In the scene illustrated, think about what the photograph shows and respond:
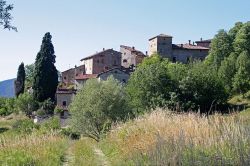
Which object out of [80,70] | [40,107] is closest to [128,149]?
[40,107]

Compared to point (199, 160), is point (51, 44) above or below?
above

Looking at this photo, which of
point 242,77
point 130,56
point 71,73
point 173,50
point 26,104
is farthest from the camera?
point 71,73

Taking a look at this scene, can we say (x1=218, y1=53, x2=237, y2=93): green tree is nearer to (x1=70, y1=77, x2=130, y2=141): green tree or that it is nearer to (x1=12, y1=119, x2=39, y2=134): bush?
(x1=70, y1=77, x2=130, y2=141): green tree

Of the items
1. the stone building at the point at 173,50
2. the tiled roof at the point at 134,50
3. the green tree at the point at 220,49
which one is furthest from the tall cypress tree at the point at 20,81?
the green tree at the point at 220,49

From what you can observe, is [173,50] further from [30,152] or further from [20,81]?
[30,152]

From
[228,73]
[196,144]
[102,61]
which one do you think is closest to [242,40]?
[228,73]

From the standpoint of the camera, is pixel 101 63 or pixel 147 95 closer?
pixel 147 95

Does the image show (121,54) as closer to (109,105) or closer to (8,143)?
(109,105)

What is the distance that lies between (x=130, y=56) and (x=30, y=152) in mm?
96372

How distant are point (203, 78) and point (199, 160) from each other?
5342 cm

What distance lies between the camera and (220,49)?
8444 centimetres

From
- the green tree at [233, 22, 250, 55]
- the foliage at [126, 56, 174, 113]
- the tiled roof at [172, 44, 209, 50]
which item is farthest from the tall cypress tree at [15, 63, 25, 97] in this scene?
the green tree at [233, 22, 250, 55]

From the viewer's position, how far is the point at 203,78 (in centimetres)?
6309

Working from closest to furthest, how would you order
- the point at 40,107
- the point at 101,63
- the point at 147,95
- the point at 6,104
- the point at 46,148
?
the point at 46,148
the point at 147,95
the point at 40,107
the point at 6,104
the point at 101,63
